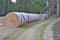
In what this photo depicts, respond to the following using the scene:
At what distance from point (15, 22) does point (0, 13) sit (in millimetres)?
35724

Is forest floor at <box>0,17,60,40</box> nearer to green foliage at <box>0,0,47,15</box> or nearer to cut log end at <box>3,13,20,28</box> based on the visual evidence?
cut log end at <box>3,13,20,28</box>

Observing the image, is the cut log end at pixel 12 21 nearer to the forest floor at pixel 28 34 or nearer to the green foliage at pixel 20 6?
the forest floor at pixel 28 34

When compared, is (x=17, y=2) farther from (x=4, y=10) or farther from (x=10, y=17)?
(x=10, y=17)

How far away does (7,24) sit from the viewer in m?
15.0

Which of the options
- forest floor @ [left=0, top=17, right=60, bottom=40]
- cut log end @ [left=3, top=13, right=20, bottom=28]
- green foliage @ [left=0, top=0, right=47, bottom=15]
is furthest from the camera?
green foliage @ [left=0, top=0, right=47, bottom=15]

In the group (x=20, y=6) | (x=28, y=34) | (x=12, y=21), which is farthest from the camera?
Result: (x=20, y=6)

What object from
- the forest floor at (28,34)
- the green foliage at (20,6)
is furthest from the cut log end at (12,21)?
the green foliage at (20,6)

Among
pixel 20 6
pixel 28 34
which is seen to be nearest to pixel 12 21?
pixel 28 34

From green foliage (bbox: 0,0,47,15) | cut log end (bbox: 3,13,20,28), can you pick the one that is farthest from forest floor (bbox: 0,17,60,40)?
green foliage (bbox: 0,0,47,15)

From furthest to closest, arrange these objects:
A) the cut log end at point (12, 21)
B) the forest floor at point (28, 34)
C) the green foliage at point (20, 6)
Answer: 1. the green foliage at point (20, 6)
2. the cut log end at point (12, 21)
3. the forest floor at point (28, 34)

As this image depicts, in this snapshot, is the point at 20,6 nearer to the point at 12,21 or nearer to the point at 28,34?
the point at 12,21

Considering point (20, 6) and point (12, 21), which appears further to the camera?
point (20, 6)

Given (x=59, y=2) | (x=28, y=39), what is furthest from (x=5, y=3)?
(x=28, y=39)

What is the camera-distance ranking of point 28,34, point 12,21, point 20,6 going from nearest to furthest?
point 28,34 < point 12,21 < point 20,6
